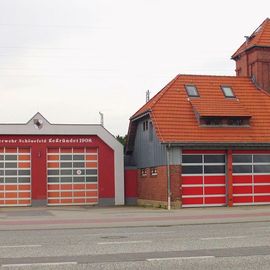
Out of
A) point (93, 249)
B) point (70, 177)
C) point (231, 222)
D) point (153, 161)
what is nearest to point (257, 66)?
point (153, 161)

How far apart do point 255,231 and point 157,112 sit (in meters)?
16.5

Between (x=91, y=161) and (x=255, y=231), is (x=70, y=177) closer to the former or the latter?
(x=91, y=161)

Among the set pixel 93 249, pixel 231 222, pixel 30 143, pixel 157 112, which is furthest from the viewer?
pixel 30 143

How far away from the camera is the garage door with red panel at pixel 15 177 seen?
35.7 meters

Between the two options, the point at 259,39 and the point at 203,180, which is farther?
the point at 259,39

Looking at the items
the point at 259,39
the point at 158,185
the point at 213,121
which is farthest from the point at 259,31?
the point at 158,185

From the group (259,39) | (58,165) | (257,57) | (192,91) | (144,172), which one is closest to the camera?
(192,91)

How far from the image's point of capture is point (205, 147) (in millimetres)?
30984

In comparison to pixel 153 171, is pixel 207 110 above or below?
above

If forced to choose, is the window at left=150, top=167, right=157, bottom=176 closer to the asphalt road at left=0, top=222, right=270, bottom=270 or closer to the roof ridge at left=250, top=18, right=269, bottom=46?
the roof ridge at left=250, top=18, right=269, bottom=46

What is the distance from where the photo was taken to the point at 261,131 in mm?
32469

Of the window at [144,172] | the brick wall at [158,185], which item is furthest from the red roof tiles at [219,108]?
the window at [144,172]

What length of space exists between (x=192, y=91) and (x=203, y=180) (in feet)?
19.7

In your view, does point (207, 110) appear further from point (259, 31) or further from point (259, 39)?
point (259, 31)
